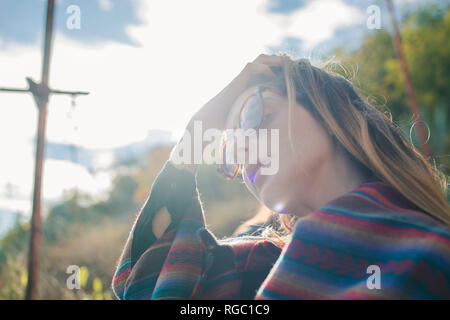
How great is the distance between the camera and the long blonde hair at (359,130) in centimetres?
134

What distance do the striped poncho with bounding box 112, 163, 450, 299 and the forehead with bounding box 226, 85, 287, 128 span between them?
0.41 meters

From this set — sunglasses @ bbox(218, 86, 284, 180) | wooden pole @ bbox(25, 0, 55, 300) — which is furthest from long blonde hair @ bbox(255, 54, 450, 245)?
wooden pole @ bbox(25, 0, 55, 300)

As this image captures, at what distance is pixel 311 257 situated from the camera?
1.20 meters

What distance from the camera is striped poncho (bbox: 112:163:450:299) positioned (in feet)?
3.51

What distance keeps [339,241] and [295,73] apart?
729 mm

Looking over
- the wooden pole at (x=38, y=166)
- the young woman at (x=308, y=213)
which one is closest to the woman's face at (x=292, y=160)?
the young woman at (x=308, y=213)

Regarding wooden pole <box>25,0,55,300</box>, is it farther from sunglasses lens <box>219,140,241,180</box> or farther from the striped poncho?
sunglasses lens <box>219,140,241,180</box>

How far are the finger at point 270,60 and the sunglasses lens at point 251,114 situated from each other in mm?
208

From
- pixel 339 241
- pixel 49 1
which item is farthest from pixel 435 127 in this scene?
pixel 339 241

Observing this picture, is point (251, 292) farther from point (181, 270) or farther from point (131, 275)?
point (131, 275)

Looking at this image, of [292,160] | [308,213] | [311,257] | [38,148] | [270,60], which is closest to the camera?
[311,257]

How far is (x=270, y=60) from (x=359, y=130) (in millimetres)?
488

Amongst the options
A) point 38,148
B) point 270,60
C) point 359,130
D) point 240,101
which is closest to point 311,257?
point 359,130

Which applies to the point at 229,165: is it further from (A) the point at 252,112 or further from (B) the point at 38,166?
(B) the point at 38,166
